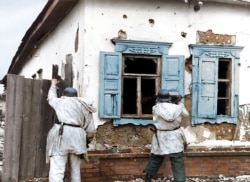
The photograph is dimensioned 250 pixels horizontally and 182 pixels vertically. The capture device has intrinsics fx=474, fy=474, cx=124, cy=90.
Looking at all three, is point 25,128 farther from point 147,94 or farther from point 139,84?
point 147,94

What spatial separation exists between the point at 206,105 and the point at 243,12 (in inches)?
77.9

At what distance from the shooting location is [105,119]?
8.20 meters

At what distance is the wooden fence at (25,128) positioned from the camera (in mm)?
7969

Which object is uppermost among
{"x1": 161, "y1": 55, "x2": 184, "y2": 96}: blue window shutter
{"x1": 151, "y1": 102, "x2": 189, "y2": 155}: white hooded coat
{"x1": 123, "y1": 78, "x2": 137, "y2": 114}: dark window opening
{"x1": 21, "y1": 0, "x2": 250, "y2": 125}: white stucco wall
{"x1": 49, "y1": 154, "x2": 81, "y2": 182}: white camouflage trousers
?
{"x1": 21, "y1": 0, "x2": 250, "y2": 125}: white stucco wall

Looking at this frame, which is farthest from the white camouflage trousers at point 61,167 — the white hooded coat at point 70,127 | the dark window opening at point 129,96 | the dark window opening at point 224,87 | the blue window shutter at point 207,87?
the dark window opening at point 224,87

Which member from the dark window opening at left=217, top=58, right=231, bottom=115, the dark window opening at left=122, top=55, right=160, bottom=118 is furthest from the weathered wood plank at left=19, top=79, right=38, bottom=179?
the dark window opening at left=217, top=58, right=231, bottom=115

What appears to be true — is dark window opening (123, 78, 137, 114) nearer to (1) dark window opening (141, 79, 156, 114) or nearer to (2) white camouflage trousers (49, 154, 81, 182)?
(1) dark window opening (141, 79, 156, 114)

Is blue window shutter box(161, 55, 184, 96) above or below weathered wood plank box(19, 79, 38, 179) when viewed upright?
above

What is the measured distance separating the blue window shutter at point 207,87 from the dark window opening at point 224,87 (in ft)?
0.70

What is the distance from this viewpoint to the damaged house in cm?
817

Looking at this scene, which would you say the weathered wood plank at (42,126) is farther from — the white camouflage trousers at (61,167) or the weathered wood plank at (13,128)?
the white camouflage trousers at (61,167)

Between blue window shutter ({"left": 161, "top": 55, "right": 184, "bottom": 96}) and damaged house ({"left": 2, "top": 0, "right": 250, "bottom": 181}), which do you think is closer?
damaged house ({"left": 2, "top": 0, "right": 250, "bottom": 181})

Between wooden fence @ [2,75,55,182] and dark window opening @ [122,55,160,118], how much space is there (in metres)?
1.43

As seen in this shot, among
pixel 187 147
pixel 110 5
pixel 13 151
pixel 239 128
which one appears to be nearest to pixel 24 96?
pixel 13 151
